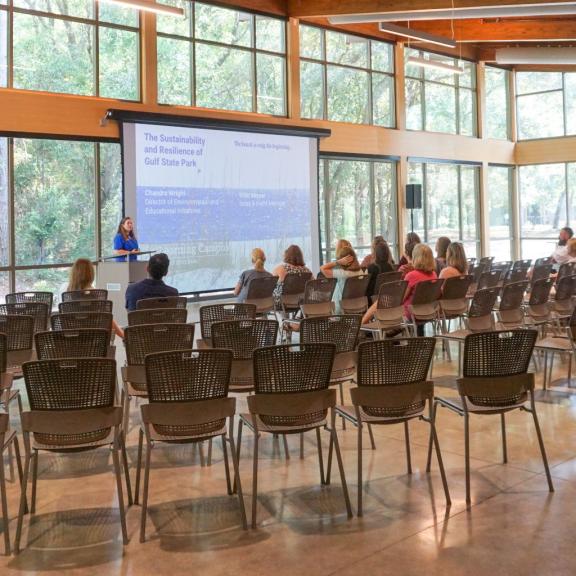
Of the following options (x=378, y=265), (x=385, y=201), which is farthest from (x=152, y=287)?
(x=385, y=201)

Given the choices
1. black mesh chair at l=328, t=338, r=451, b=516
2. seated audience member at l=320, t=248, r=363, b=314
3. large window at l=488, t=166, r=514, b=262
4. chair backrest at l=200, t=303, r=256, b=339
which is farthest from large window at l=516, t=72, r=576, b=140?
black mesh chair at l=328, t=338, r=451, b=516

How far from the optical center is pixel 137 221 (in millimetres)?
11172

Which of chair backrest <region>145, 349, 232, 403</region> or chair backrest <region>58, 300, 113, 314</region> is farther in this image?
chair backrest <region>58, 300, 113, 314</region>

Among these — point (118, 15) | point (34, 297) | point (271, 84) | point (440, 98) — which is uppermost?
point (440, 98)

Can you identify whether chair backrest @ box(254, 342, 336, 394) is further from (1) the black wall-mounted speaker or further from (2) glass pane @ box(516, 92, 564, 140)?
(2) glass pane @ box(516, 92, 564, 140)

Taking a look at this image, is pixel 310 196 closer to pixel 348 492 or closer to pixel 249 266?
pixel 249 266

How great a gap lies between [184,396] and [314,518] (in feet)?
3.00

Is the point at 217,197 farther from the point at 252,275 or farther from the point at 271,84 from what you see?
the point at 252,275

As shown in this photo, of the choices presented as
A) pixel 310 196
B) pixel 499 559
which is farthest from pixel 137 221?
pixel 499 559

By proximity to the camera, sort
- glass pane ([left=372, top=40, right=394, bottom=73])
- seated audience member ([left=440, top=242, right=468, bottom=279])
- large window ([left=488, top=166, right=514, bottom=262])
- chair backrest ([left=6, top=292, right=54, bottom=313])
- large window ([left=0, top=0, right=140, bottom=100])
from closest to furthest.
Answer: chair backrest ([left=6, top=292, right=54, bottom=313])
seated audience member ([left=440, top=242, right=468, bottom=279])
large window ([left=0, top=0, right=140, bottom=100])
glass pane ([left=372, top=40, right=394, bottom=73])
large window ([left=488, top=166, right=514, bottom=262])

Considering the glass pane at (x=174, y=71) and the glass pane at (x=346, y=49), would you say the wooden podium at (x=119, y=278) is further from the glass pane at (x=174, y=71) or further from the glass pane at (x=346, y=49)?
the glass pane at (x=346, y=49)

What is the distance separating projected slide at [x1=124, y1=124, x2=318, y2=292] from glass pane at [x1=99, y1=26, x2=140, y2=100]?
2.36 feet

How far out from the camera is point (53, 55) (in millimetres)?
10586

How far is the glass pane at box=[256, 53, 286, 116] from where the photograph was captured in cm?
1341
